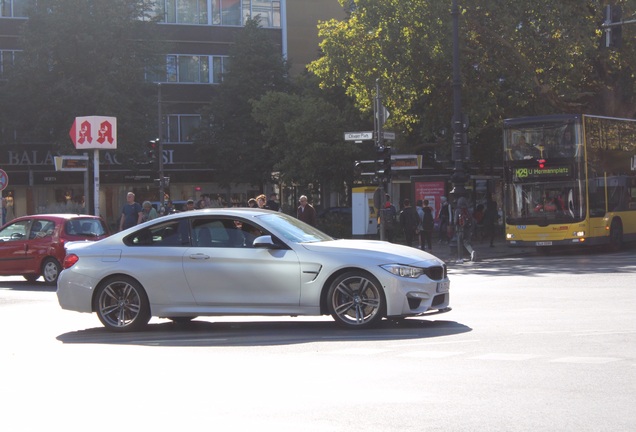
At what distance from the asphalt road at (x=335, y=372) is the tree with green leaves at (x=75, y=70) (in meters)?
38.9

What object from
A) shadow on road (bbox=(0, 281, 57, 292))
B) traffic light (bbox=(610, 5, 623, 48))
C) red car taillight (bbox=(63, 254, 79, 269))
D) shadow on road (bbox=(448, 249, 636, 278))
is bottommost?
shadow on road (bbox=(0, 281, 57, 292))

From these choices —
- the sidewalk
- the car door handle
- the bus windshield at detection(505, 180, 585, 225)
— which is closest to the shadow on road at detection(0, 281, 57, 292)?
the car door handle

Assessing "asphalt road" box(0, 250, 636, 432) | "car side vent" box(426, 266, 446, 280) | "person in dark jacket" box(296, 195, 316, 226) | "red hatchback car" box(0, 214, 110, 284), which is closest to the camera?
"asphalt road" box(0, 250, 636, 432)

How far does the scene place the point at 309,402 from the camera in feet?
25.3

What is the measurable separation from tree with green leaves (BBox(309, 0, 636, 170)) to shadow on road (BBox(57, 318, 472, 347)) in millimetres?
24763

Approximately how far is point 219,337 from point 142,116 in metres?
45.4

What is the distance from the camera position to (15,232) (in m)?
22.8

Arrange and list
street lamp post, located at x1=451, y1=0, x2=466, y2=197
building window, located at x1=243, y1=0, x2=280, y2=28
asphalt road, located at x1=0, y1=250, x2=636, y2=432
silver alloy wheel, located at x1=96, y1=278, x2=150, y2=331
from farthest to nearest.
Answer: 1. building window, located at x1=243, y1=0, x2=280, y2=28
2. street lamp post, located at x1=451, y1=0, x2=466, y2=197
3. silver alloy wheel, located at x1=96, y1=278, x2=150, y2=331
4. asphalt road, located at x1=0, y1=250, x2=636, y2=432

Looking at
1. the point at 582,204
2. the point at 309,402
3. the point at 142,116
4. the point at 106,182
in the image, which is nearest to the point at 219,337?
the point at 309,402

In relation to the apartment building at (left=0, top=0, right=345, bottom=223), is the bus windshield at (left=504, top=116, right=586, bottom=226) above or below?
below

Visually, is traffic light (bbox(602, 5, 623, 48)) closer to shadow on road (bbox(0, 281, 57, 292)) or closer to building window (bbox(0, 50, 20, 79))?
shadow on road (bbox(0, 281, 57, 292))

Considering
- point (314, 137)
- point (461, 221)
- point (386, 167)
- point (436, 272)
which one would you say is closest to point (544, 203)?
point (461, 221)

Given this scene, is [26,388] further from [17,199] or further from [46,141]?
[17,199]

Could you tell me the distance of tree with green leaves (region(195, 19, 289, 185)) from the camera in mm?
60188
